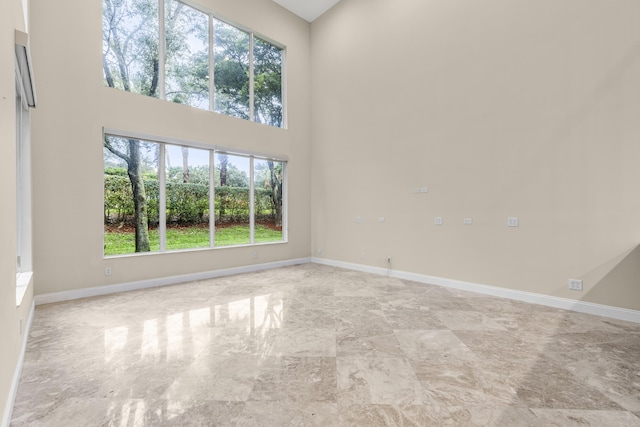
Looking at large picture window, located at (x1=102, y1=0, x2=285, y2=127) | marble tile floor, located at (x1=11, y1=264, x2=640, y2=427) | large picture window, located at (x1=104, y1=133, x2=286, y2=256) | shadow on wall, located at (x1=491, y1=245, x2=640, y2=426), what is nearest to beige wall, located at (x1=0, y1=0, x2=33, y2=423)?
marble tile floor, located at (x1=11, y1=264, x2=640, y2=427)

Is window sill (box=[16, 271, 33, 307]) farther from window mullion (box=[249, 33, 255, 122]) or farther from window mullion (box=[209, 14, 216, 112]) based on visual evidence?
window mullion (box=[249, 33, 255, 122])

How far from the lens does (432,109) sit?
4.82 meters

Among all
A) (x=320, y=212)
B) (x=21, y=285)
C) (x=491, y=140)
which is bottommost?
(x=21, y=285)

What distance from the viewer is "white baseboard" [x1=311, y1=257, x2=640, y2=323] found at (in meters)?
3.27

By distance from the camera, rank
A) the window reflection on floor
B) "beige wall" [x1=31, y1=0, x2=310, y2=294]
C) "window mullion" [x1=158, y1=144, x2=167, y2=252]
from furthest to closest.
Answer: "window mullion" [x1=158, y1=144, x2=167, y2=252] → "beige wall" [x1=31, y1=0, x2=310, y2=294] → the window reflection on floor

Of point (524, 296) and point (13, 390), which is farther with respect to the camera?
point (524, 296)

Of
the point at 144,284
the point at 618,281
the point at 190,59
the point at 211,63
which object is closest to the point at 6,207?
the point at 144,284

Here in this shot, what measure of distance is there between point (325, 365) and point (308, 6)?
6944 mm

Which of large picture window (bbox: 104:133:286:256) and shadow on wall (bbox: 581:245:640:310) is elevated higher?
large picture window (bbox: 104:133:286:256)

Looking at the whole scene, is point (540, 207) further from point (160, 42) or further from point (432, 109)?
point (160, 42)

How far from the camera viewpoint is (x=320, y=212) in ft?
21.8

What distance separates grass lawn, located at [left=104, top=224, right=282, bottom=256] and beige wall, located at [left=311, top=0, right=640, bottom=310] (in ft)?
5.00

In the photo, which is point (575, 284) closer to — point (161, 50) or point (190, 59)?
point (190, 59)

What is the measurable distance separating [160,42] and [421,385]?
594 centimetres
